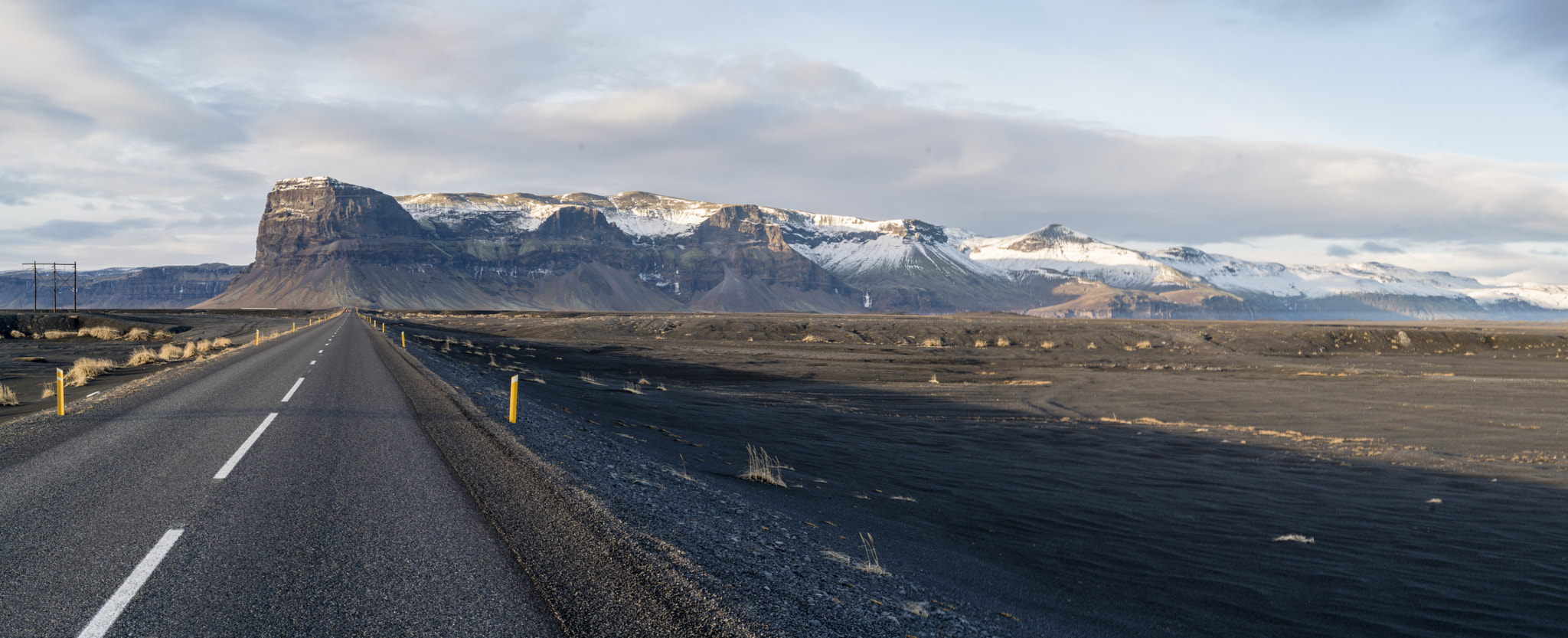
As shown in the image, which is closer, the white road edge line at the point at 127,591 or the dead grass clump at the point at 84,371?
the white road edge line at the point at 127,591

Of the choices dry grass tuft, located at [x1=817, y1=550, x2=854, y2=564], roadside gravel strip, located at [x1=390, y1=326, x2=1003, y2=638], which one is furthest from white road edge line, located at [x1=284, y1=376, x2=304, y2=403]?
dry grass tuft, located at [x1=817, y1=550, x2=854, y2=564]

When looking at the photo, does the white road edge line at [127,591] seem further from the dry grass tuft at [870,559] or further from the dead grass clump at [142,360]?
the dead grass clump at [142,360]

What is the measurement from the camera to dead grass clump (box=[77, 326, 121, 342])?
184 ft

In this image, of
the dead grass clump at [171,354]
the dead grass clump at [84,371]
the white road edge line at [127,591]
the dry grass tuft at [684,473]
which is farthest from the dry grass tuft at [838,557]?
the dead grass clump at [171,354]

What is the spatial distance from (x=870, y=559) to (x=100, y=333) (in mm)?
70069

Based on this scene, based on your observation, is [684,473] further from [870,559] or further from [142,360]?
[142,360]

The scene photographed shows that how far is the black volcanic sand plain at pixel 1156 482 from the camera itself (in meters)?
7.43

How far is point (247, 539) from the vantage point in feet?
20.6

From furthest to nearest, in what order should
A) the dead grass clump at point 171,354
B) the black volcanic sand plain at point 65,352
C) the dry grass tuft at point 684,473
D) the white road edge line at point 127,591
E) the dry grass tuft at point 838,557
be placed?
the dead grass clump at point 171,354
the black volcanic sand plain at point 65,352
the dry grass tuft at point 684,473
the dry grass tuft at point 838,557
the white road edge line at point 127,591

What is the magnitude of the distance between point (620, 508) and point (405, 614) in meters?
2.68

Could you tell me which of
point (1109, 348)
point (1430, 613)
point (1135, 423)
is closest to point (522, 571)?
point (1430, 613)

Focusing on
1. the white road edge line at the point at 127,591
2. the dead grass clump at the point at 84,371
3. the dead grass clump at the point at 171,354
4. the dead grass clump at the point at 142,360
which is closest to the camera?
the white road edge line at the point at 127,591

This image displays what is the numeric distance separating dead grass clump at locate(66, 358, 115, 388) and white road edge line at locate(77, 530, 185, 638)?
24568mm

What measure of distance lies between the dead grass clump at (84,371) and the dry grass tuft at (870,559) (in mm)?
27492
